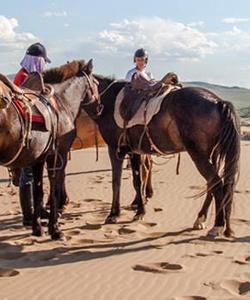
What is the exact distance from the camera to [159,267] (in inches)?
228

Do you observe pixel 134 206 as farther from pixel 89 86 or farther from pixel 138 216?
pixel 89 86

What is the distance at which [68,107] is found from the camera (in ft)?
25.1

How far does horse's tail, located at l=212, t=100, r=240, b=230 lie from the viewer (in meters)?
7.05

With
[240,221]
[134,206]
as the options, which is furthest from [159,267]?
[134,206]

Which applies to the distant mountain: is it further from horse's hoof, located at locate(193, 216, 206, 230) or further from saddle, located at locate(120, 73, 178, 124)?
horse's hoof, located at locate(193, 216, 206, 230)

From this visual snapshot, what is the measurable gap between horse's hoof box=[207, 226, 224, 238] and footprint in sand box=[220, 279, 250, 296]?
182cm

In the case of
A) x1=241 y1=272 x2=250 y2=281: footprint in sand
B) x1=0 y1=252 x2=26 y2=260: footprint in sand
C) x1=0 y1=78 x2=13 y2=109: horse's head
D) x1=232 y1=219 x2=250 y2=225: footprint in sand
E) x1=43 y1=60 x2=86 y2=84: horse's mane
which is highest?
x1=43 y1=60 x2=86 y2=84: horse's mane

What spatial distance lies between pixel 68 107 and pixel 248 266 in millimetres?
3301

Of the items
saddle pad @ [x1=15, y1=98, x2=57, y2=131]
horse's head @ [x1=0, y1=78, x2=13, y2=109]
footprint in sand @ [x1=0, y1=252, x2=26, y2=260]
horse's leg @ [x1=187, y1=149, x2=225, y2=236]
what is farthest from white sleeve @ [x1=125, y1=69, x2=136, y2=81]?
footprint in sand @ [x1=0, y1=252, x2=26, y2=260]

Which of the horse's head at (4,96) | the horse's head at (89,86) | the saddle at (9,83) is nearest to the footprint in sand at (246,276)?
the horse's head at (4,96)

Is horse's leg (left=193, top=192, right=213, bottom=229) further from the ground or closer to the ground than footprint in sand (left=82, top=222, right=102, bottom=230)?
further from the ground

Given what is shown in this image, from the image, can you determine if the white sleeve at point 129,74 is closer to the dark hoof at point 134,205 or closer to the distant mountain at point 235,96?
the dark hoof at point 134,205

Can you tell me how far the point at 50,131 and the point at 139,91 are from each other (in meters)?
2.15

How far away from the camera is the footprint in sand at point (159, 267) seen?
569 cm
